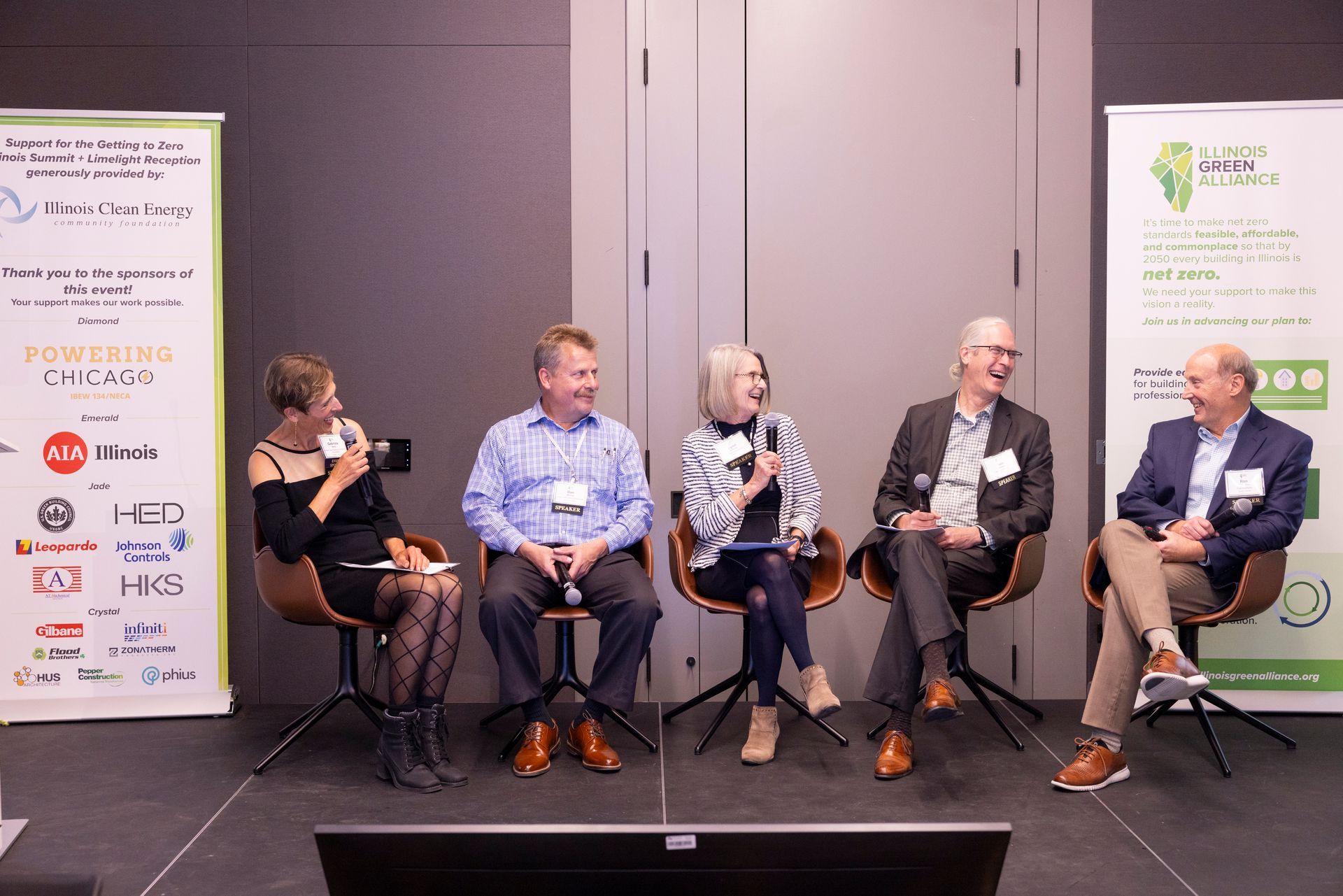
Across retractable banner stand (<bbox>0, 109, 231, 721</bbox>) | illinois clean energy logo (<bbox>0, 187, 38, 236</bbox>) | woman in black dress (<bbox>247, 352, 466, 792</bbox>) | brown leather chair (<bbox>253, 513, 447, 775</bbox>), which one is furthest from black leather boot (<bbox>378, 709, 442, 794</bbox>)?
illinois clean energy logo (<bbox>0, 187, 38, 236</bbox>)

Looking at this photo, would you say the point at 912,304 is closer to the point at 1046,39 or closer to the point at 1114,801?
the point at 1046,39

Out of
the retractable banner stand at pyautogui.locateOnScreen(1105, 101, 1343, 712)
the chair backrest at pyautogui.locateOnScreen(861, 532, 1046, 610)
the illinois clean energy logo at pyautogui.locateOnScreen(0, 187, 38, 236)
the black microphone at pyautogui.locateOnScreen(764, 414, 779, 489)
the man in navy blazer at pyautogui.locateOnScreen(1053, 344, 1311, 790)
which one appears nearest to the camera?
the man in navy blazer at pyautogui.locateOnScreen(1053, 344, 1311, 790)

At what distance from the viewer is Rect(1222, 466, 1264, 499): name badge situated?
343 cm

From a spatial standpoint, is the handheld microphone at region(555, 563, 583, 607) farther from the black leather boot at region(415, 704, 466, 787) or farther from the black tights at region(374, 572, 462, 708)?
the black leather boot at region(415, 704, 466, 787)

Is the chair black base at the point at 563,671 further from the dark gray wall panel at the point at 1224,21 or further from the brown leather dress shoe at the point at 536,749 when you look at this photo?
the dark gray wall panel at the point at 1224,21

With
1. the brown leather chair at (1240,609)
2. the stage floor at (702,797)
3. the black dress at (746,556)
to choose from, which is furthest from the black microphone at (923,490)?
the stage floor at (702,797)

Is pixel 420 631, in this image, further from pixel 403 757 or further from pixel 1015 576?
pixel 1015 576

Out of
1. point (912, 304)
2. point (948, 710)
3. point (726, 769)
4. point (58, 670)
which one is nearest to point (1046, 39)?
point (912, 304)

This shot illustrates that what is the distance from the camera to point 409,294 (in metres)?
4.21

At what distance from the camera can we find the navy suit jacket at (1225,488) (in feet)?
11.1

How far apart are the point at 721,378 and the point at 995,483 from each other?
103 centimetres

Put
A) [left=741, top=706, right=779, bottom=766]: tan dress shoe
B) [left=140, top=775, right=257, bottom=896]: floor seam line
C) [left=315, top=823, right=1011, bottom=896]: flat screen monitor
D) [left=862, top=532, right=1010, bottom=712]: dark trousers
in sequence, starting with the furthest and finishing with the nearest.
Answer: [left=741, top=706, right=779, bottom=766]: tan dress shoe < [left=862, top=532, right=1010, bottom=712]: dark trousers < [left=140, top=775, right=257, bottom=896]: floor seam line < [left=315, top=823, right=1011, bottom=896]: flat screen monitor

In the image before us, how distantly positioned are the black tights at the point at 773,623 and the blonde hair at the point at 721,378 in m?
0.56

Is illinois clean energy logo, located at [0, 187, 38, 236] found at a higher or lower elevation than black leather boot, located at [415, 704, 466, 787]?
higher
